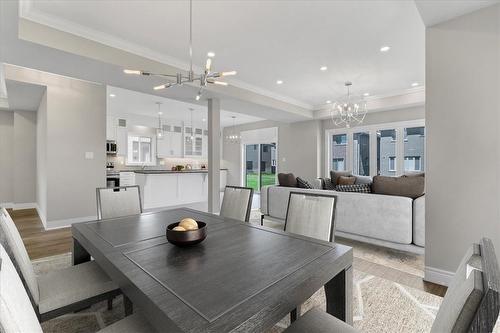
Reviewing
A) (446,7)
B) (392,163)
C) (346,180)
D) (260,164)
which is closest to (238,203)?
(446,7)

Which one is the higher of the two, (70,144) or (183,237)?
(70,144)

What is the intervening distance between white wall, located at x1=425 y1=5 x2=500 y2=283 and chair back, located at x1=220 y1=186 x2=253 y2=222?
5.95 ft

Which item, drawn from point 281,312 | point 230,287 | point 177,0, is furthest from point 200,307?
point 177,0

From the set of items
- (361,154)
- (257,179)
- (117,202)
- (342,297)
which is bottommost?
(342,297)

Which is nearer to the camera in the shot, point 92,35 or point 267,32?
point 92,35

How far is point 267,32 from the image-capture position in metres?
3.09

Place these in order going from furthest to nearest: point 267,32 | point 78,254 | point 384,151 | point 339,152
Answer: point 339,152
point 384,151
point 267,32
point 78,254

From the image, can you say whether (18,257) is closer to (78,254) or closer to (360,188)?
(78,254)

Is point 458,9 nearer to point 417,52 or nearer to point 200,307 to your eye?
point 417,52

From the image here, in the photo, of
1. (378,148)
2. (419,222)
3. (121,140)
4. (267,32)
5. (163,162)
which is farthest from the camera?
(163,162)

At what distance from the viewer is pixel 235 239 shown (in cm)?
155

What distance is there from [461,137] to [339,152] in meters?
5.04

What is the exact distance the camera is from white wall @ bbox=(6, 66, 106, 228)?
14.0 feet

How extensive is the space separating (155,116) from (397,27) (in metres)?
7.10
